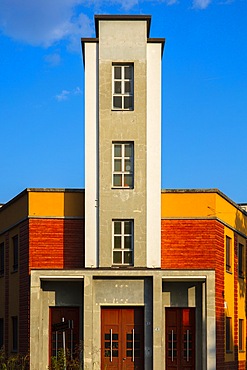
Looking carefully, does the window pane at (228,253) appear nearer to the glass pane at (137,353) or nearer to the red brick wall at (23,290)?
the glass pane at (137,353)

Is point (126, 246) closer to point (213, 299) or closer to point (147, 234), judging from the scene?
point (147, 234)

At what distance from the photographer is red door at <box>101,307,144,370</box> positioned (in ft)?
105

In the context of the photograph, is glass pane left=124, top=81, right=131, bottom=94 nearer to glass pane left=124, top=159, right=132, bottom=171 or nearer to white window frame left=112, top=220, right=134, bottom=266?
glass pane left=124, top=159, right=132, bottom=171

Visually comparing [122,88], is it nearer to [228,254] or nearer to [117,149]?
[117,149]

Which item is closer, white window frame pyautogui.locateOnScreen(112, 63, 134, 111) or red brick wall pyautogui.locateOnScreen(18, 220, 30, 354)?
red brick wall pyautogui.locateOnScreen(18, 220, 30, 354)

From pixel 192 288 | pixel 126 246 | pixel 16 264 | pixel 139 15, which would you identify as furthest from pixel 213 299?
pixel 139 15

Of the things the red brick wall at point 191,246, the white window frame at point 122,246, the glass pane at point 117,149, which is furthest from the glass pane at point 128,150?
the red brick wall at point 191,246

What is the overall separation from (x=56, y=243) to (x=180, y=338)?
6024mm

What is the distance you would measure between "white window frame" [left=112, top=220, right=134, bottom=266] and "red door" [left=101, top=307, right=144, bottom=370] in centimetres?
179

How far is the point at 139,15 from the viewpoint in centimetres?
3338

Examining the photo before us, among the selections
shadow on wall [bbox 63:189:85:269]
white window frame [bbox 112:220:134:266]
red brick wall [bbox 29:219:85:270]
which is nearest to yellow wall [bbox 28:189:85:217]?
shadow on wall [bbox 63:189:85:269]

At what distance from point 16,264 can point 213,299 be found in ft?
28.6

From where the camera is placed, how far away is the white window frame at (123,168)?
32625 mm

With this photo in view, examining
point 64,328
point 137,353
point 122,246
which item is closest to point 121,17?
point 122,246
